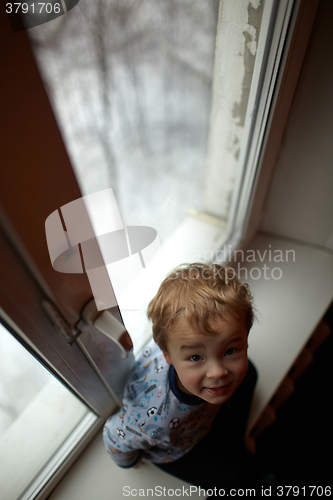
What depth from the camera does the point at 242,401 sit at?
699 mm

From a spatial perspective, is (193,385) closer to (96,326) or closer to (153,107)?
(96,326)

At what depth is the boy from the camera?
0.40 metres

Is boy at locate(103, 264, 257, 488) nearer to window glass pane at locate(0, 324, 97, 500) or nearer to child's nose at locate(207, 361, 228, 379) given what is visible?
child's nose at locate(207, 361, 228, 379)

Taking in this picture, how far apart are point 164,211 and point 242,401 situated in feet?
1.63

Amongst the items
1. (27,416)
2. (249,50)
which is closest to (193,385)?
(27,416)

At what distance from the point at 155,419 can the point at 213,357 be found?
221 mm

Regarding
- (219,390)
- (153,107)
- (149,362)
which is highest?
(153,107)

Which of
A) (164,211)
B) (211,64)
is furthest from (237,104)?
(164,211)

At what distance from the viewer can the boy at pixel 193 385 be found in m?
0.40

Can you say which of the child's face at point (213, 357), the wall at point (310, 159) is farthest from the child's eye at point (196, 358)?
the wall at point (310, 159)

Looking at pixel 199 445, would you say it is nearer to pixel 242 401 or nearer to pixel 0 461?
pixel 242 401

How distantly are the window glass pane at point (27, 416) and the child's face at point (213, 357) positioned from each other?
222 millimetres

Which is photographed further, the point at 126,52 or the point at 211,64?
the point at 211,64

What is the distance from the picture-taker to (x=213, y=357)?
15.5 inches
